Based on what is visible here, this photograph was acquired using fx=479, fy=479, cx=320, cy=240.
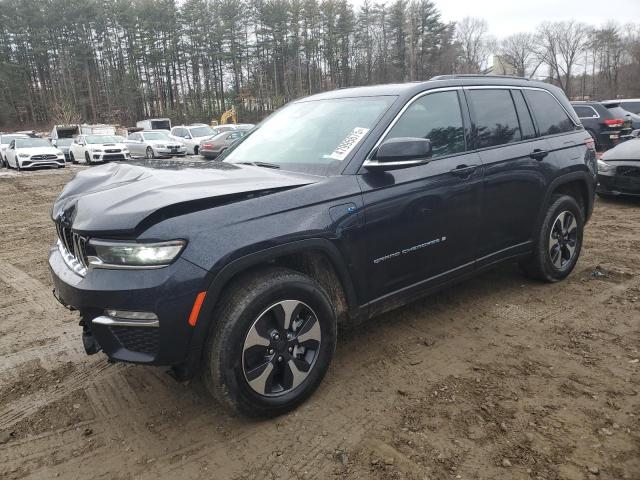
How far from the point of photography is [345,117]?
3385mm

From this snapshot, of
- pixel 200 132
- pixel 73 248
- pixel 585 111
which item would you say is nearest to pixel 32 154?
pixel 200 132

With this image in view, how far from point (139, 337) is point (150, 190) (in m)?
0.78

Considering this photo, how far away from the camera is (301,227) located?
8.68ft

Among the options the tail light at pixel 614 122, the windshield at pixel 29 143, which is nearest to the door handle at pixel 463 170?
the tail light at pixel 614 122

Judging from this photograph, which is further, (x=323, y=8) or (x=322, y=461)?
(x=323, y=8)

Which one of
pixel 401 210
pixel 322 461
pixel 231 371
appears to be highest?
pixel 401 210

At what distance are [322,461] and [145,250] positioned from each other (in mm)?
1352

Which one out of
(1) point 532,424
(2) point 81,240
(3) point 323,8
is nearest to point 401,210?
(1) point 532,424

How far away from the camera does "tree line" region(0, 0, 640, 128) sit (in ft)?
190

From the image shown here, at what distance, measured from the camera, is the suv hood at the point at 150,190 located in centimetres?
235

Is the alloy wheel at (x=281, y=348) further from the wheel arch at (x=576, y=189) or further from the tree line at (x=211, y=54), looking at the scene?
the tree line at (x=211, y=54)

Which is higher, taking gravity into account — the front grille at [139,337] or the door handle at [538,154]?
the door handle at [538,154]

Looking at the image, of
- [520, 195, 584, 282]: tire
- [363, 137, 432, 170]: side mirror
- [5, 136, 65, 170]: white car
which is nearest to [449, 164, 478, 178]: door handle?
[363, 137, 432, 170]: side mirror

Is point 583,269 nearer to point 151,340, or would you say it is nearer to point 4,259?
point 151,340
